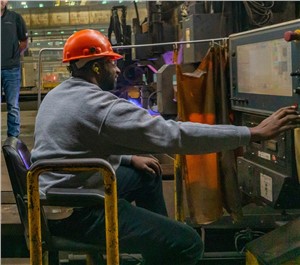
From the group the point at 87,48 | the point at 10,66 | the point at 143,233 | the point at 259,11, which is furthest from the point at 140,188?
the point at 10,66

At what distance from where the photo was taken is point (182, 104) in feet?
11.7

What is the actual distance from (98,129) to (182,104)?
125 centimetres

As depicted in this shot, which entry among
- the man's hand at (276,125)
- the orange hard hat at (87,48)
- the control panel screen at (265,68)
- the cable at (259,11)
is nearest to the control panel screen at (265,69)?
the control panel screen at (265,68)

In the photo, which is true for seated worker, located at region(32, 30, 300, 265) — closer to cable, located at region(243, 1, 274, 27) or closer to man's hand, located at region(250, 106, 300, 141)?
man's hand, located at region(250, 106, 300, 141)

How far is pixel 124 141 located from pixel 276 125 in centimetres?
76

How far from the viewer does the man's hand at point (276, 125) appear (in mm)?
2488

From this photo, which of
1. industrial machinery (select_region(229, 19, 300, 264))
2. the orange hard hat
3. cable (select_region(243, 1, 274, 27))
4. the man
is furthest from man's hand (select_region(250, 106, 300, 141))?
the man

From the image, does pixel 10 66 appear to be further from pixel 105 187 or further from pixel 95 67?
pixel 105 187

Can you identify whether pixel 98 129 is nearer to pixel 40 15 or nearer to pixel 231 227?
pixel 231 227

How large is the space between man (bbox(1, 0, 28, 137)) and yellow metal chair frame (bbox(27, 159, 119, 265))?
3.56 metres

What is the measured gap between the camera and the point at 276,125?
251cm

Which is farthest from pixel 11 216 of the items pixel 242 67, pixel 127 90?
pixel 127 90

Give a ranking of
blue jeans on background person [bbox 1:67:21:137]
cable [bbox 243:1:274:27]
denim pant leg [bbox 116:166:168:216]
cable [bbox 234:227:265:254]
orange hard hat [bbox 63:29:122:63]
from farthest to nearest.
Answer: blue jeans on background person [bbox 1:67:21:137], cable [bbox 243:1:274:27], cable [bbox 234:227:265:254], denim pant leg [bbox 116:166:168:216], orange hard hat [bbox 63:29:122:63]

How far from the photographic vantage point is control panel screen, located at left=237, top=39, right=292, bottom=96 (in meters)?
2.75
